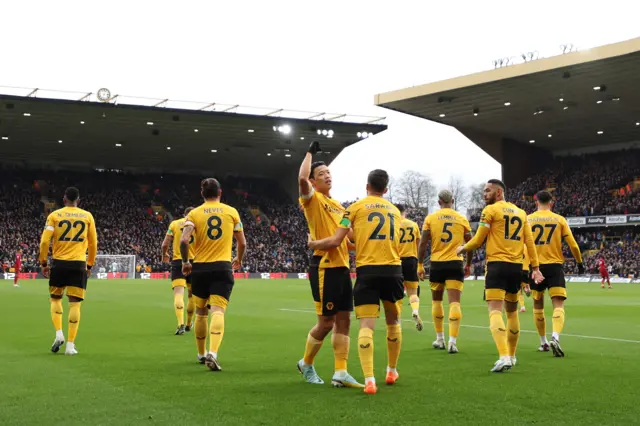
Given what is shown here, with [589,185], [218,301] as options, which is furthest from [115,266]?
[218,301]

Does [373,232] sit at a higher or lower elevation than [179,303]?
higher

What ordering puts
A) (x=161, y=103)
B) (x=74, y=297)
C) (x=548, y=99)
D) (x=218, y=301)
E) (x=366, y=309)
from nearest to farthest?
(x=366, y=309), (x=218, y=301), (x=74, y=297), (x=161, y=103), (x=548, y=99)

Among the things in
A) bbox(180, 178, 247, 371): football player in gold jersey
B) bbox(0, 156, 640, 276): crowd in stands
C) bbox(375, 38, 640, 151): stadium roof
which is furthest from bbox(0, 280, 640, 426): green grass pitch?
bbox(0, 156, 640, 276): crowd in stands

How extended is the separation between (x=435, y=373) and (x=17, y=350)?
5978 mm

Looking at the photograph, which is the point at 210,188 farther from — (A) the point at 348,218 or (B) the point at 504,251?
(B) the point at 504,251

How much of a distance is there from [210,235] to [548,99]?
41367mm

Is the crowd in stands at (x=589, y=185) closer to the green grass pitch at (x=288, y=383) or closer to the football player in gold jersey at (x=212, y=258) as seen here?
the green grass pitch at (x=288, y=383)

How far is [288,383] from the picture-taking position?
7461mm

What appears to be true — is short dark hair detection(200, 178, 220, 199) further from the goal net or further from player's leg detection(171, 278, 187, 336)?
the goal net

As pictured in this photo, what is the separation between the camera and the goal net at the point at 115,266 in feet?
167

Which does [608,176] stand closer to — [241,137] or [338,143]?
[338,143]

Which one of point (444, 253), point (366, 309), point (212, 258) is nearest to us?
point (366, 309)

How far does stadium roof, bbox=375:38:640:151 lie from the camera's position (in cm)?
3906

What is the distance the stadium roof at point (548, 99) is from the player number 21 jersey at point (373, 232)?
3282cm
